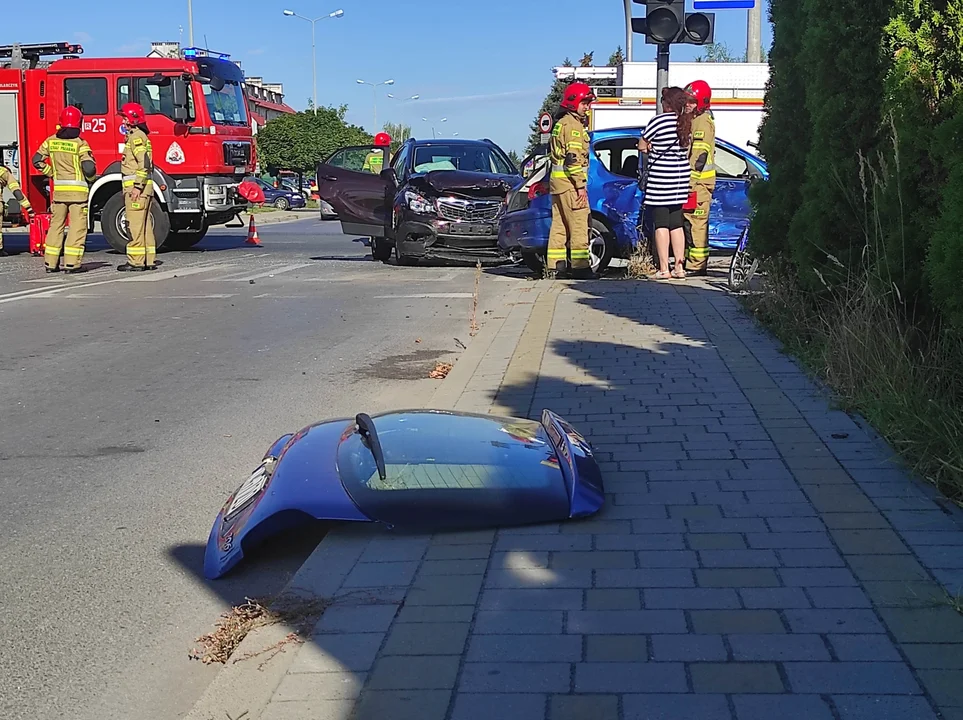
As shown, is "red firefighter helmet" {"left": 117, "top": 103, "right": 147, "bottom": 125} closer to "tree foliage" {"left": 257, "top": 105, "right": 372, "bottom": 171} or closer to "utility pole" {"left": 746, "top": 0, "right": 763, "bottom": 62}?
"utility pole" {"left": 746, "top": 0, "right": 763, "bottom": 62}

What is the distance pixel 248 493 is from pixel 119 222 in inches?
666

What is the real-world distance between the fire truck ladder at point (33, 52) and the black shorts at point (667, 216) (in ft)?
43.6

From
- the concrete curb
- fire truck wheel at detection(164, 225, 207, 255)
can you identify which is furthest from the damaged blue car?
fire truck wheel at detection(164, 225, 207, 255)

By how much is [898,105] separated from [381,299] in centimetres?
806

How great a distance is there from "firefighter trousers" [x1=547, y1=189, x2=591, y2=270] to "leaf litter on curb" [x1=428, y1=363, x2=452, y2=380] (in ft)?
15.3

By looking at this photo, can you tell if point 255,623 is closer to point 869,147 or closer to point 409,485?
point 409,485

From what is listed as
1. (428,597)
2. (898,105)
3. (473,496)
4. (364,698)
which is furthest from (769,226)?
(364,698)

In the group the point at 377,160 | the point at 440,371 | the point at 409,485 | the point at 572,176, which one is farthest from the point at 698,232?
the point at 409,485

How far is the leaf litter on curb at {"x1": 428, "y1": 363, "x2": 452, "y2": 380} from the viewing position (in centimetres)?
814

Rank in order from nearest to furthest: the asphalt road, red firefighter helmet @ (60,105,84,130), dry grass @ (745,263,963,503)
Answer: the asphalt road
dry grass @ (745,263,963,503)
red firefighter helmet @ (60,105,84,130)

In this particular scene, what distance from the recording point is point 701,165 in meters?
12.4

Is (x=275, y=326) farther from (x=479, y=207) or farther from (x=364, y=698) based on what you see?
(x=364, y=698)

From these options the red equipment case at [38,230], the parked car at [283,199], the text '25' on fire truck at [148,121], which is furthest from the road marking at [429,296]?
the parked car at [283,199]

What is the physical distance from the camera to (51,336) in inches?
412
